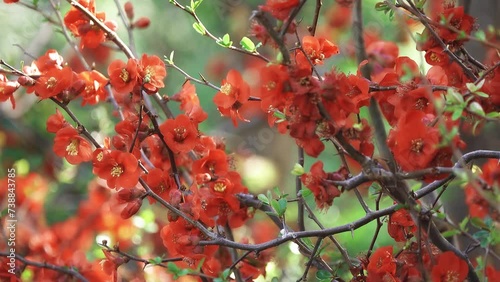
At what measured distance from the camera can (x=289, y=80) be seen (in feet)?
3.11

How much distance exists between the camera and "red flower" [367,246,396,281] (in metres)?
1.09

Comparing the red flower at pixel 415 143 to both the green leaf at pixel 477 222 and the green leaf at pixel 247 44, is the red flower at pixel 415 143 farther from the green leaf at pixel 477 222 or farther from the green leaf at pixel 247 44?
the green leaf at pixel 247 44

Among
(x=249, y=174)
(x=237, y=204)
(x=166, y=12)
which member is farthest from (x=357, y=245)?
(x=166, y=12)

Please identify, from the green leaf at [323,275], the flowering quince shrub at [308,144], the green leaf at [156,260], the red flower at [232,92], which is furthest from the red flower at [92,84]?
the green leaf at [323,275]

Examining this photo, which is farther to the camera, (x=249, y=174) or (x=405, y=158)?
(x=249, y=174)

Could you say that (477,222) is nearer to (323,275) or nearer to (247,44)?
(323,275)

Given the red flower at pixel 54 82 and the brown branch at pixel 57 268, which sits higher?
the red flower at pixel 54 82

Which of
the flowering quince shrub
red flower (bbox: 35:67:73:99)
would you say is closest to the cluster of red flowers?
the flowering quince shrub

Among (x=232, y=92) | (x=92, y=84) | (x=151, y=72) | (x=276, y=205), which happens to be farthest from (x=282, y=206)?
(x=92, y=84)

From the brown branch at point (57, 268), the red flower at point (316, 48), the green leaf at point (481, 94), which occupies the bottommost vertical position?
the brown branch at point (57, 268)

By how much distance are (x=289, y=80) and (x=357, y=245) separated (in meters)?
1.65

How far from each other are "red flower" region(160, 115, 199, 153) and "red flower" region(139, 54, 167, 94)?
7 centimetres

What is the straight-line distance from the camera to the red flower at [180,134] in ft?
4.07

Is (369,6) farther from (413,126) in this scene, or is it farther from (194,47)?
(413,126)
